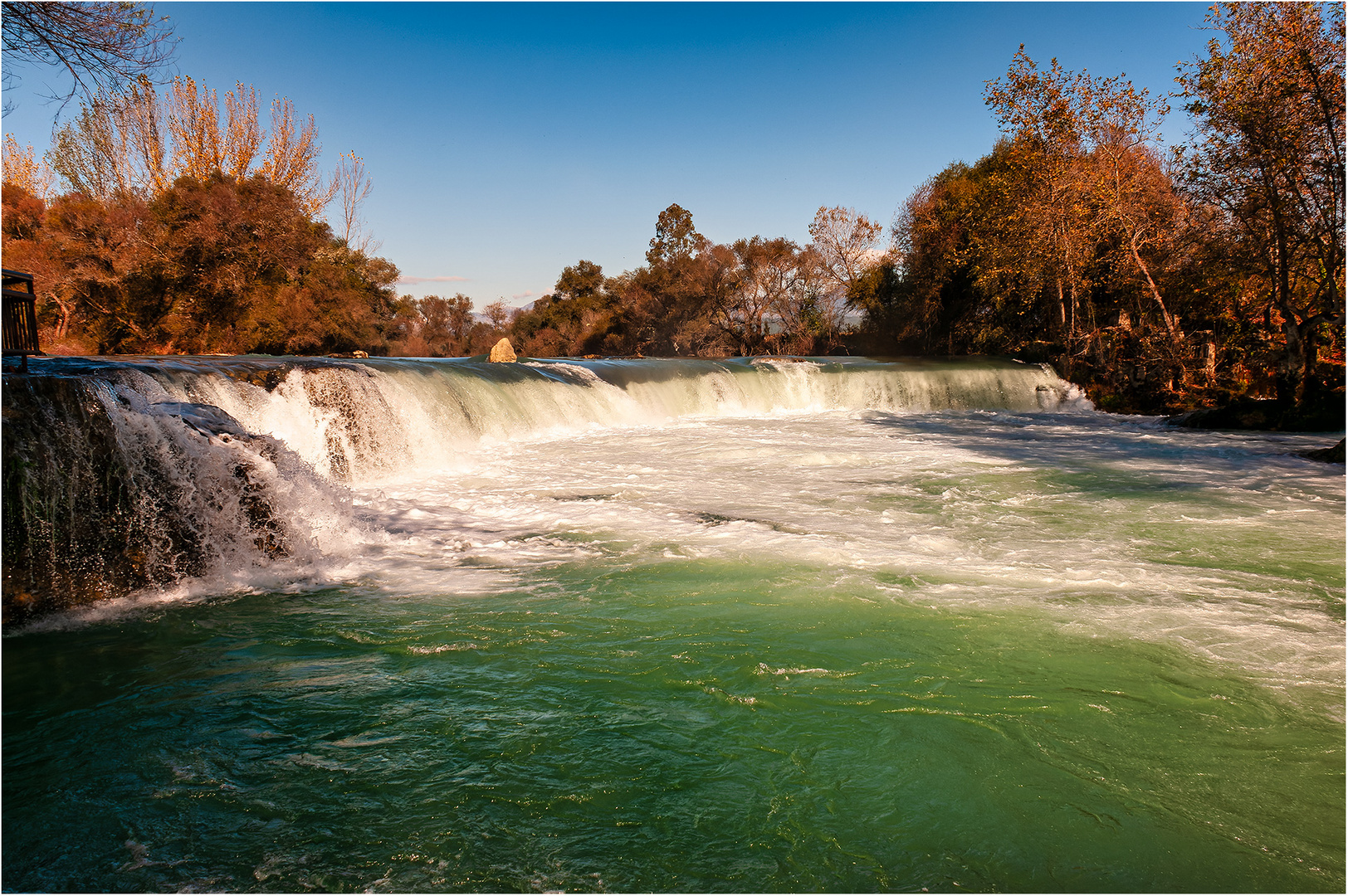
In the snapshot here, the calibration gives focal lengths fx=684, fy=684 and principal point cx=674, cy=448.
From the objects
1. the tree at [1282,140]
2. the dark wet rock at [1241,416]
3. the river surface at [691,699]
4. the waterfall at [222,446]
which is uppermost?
the tree at [1282,140]

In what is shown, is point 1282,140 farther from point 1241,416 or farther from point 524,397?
point 524,397

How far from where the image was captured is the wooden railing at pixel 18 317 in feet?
17.4

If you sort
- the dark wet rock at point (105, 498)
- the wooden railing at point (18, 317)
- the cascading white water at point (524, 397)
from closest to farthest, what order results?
the dark wet rock at point (105, 498) < the wooden railing at point (18, 317) < the cascading white water at point (524, 397)

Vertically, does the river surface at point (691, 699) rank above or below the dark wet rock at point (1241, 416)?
below

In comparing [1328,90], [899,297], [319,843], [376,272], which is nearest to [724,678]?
[319,843]

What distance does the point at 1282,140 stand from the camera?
10836 millimetres

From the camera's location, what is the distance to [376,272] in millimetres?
32594

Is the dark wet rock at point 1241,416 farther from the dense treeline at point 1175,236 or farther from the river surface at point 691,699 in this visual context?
the river surface at point 691,699

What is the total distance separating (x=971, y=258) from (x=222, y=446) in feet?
81.5

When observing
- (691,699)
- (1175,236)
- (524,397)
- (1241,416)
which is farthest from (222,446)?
(1175,236)

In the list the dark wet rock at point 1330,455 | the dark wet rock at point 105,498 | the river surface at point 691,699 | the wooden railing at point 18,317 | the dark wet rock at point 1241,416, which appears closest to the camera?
the river surface at point 691,699

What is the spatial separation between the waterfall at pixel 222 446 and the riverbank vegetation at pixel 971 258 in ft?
13.9

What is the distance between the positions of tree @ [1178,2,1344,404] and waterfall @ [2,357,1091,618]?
37.4ft

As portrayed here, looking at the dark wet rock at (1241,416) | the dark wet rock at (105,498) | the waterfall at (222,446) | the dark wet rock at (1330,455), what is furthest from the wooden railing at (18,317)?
the dark wet rock at (1241,416)
